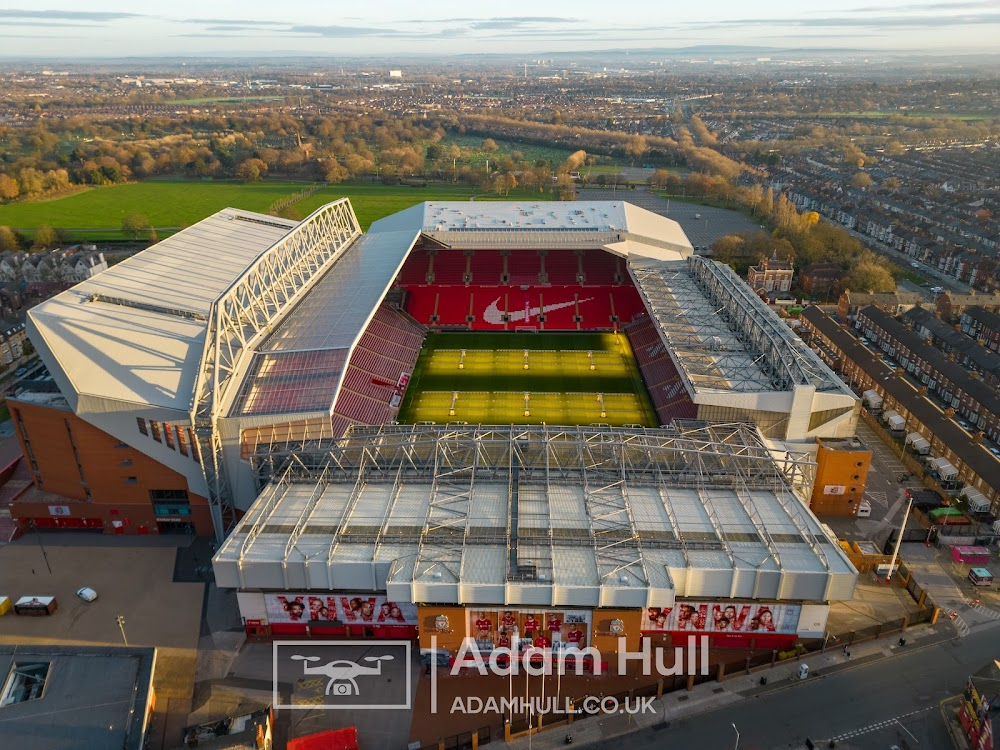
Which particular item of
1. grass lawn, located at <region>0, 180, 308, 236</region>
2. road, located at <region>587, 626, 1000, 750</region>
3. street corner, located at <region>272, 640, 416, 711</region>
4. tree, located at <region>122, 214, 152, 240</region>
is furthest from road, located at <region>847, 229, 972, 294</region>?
tree, located at <region>122, 214, 152, 240</region>

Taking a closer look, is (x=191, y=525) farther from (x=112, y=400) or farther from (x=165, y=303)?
(x=165, y=303)

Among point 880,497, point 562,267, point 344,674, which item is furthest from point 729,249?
point 344,674

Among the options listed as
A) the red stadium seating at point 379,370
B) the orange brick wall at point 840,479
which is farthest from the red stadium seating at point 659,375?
the red stadium seating at point 379,370

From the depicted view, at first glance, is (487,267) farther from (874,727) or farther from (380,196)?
(380,196)

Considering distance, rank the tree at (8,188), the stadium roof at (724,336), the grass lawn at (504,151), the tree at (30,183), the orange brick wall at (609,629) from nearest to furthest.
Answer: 1. the orange brick wall at (609,629)
2. the stadium roof at (724,336)
3. the tree at (8,188)
4. the tree at (30,183)
5. the grass lawn at (504,151)

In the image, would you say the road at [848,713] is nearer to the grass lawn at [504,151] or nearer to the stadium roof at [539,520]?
the stadium roof at [539,520]

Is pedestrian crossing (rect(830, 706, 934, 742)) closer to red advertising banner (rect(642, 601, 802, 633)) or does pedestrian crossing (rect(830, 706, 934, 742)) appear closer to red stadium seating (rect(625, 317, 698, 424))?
red advertising banner (rect(642, 601, 802, 633))
